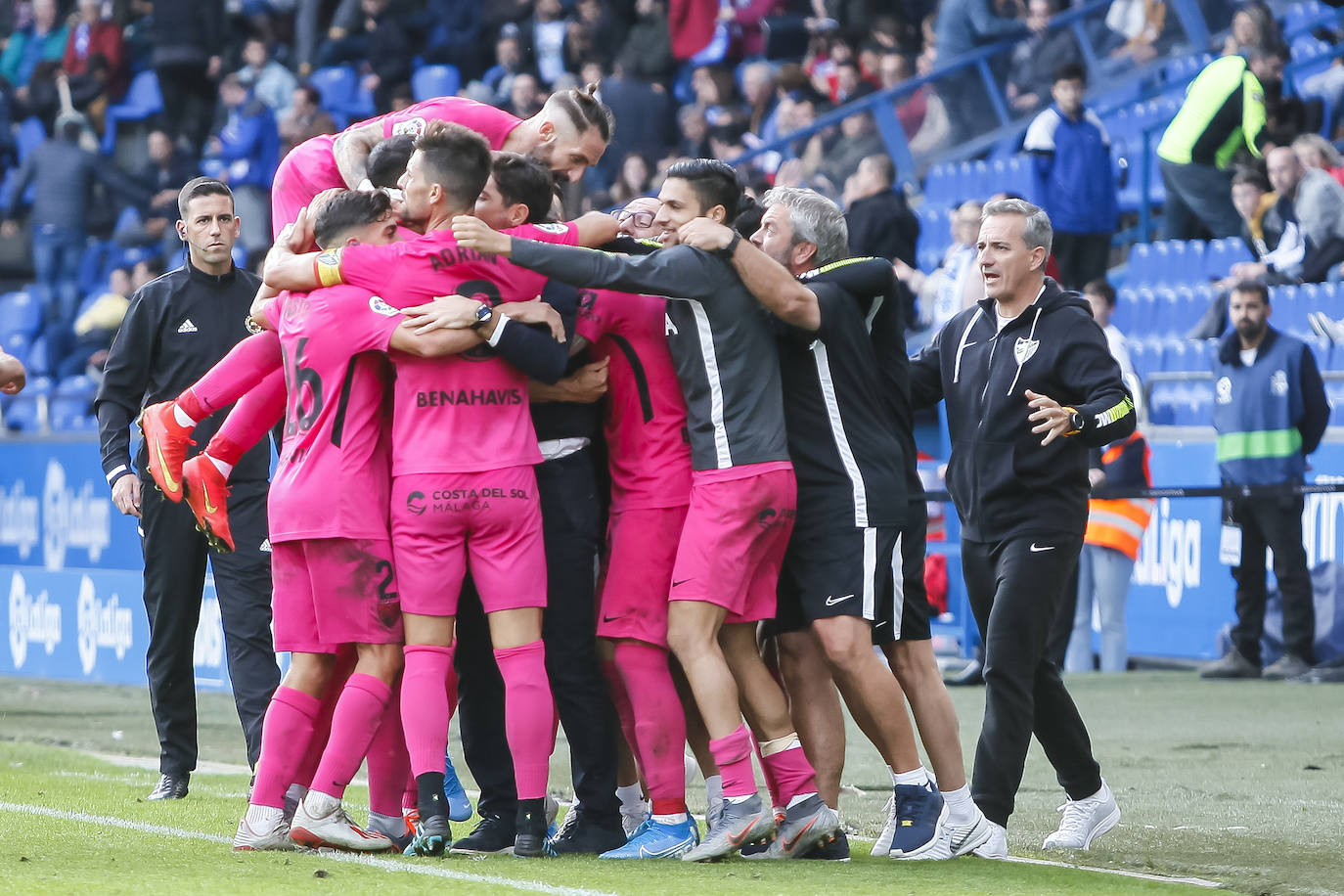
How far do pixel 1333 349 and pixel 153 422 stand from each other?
925 cm

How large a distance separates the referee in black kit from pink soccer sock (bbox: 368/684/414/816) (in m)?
1.52

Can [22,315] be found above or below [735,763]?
above

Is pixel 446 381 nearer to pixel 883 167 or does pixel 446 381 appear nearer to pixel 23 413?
pixel 883 167

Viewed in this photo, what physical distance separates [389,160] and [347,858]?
2250 mm

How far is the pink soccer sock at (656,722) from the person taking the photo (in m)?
5.75

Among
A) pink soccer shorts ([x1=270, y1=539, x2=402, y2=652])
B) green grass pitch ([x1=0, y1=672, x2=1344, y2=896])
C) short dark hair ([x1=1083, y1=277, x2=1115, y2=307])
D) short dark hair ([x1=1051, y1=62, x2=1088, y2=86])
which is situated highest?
short dark hair ([x1=1051, y1=62, x2=1088, y2=86])

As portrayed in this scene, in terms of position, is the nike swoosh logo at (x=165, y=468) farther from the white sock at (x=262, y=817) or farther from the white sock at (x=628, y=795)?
the white sock at (x=628, y=795)

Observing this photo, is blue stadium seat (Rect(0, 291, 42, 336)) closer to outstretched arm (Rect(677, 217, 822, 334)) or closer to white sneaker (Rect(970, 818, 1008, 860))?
outstretched arm (Rect(677, 217, 822, 334))

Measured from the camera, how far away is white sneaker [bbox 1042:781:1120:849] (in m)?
6.16

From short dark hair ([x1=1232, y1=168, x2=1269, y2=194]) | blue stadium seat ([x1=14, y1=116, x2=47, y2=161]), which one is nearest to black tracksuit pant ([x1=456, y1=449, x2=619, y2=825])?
short dark hair ([x1=1232, y1=168, x2=1269, y2=194])

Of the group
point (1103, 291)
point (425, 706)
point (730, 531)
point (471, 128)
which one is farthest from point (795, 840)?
point (1103, 291)

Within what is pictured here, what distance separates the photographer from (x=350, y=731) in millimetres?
5547

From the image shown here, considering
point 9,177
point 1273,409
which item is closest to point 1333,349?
point 1273,409

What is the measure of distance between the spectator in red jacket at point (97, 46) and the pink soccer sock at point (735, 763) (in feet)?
64.9
